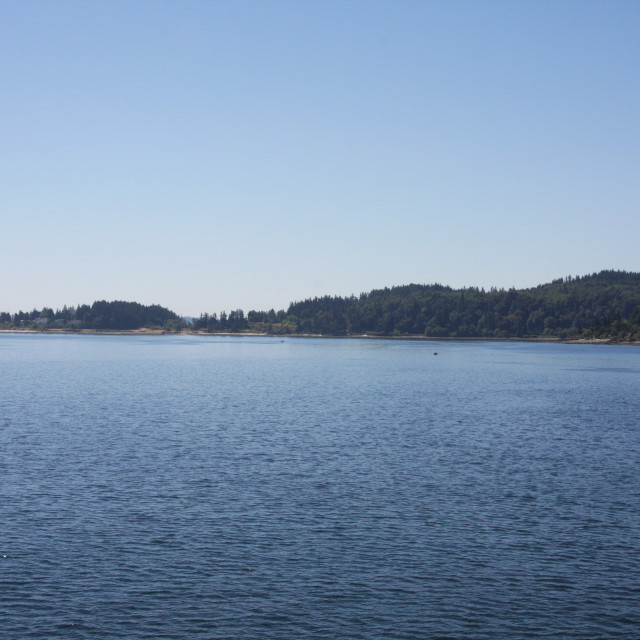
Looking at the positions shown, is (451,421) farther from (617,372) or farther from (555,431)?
(617,372)

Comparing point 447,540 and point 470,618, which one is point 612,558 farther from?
point 470,618

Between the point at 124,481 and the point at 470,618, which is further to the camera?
the point at 124,481

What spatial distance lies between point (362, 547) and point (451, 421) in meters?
43.7

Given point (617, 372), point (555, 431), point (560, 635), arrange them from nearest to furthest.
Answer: point (560, 635), point (555, 431), point (617, 372)

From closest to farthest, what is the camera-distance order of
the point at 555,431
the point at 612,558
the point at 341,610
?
the point at 341,610 < the point at 612,558 < the point at 555,431

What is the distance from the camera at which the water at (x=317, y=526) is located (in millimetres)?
24750

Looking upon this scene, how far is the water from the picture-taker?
24750mm

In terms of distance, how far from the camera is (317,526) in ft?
113

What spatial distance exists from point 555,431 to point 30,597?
54.2 m

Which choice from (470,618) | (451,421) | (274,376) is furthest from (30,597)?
(274,376)

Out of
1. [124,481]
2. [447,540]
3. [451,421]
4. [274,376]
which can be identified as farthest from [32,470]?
[274,376]

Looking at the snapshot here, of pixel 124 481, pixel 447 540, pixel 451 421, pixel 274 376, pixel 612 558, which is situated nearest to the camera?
pixel 612 558

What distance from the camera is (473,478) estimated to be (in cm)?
4534

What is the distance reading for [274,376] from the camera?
139625mm
